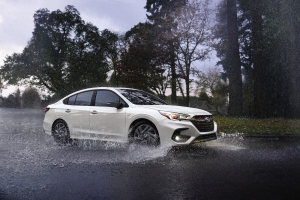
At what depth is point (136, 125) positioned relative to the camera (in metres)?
7.19

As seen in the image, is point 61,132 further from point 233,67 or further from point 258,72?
point 258,72

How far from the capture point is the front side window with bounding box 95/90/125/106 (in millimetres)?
7886

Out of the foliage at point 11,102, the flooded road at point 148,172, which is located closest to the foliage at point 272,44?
the flooded road at point 148,172

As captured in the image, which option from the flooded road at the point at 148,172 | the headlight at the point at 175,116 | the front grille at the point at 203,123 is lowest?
the flooded road at the point at 148,172

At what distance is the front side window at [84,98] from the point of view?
A: 8.40 m

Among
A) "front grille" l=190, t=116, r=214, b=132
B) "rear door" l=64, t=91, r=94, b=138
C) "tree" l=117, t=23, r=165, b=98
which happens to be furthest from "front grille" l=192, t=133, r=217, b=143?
"tree" l=117, t=23, r=165, b=98

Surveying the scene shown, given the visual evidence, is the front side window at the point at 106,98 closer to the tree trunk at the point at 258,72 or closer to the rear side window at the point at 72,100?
the rear side window at the point at 72,100

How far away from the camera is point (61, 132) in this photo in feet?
28.7

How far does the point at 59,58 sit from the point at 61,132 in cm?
4402

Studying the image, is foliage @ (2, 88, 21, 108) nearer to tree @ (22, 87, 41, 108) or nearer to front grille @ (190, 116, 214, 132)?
tree @ (22, 87, 41, 108)

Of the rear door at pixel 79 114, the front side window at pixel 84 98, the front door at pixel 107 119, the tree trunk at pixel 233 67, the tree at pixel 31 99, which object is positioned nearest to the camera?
the front door at pixel 107 119

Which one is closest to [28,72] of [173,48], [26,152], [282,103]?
[173,48]

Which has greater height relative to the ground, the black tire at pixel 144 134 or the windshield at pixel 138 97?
the windshield at pixel 138 97

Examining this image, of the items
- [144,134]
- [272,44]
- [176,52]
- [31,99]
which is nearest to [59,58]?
[31,99]
